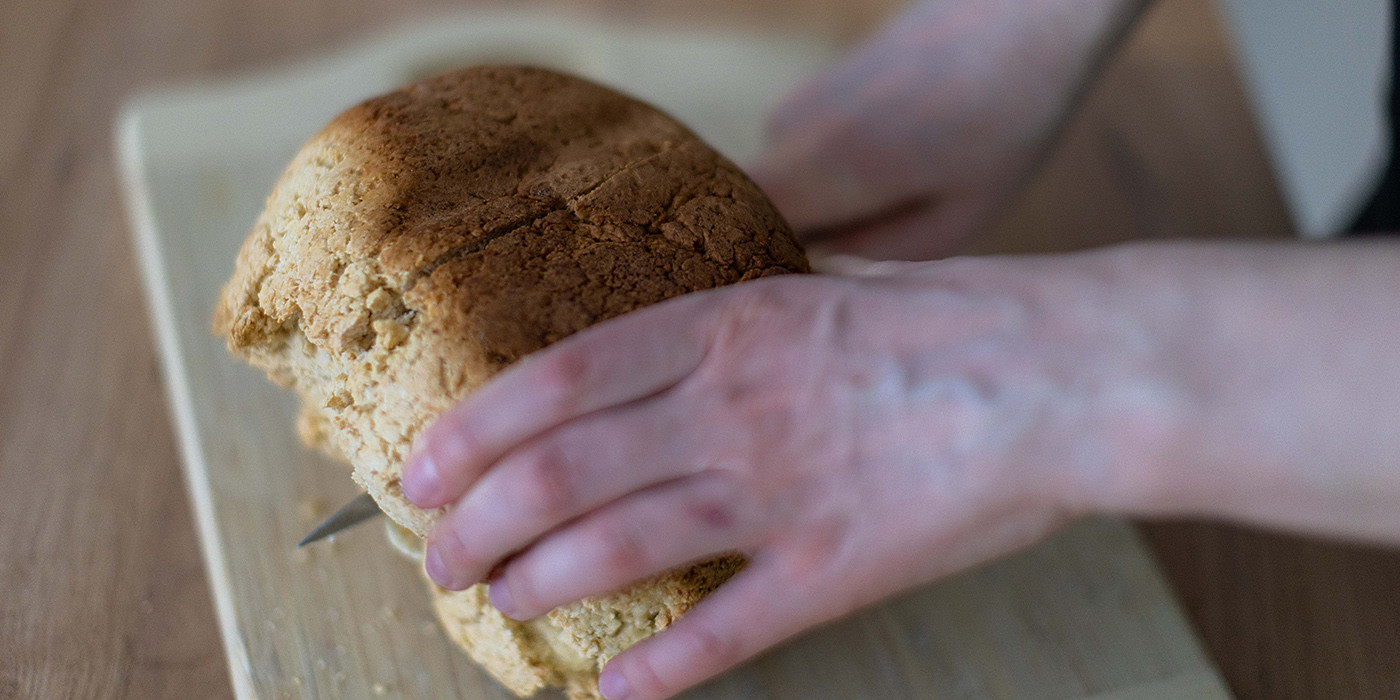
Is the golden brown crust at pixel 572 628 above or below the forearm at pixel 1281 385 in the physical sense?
below

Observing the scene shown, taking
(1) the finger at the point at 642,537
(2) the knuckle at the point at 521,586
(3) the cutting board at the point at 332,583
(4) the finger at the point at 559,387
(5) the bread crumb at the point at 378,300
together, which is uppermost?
(5) the bread crumb at the point at 378,300

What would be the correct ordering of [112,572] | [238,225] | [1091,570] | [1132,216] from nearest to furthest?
[112,572] < [1091,570] < [238,225] < [1132,216]

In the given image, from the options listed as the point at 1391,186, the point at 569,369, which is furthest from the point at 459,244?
the point at 1391,186

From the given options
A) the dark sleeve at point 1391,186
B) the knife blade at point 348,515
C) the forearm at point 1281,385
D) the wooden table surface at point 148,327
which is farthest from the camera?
the dark sleeve at point 1391,186

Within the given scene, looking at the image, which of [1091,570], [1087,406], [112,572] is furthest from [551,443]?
[1091,570]

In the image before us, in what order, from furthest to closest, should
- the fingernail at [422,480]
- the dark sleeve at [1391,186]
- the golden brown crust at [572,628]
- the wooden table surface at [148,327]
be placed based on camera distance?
the dark sleeve at [1391,186] → the wooden table surface at [148,327] → the golden brown crust at [572,628] → the fingernail at [422,480]

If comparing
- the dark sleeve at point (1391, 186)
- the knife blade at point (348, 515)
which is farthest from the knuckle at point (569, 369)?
the dark sleeve at point (1391, 186)

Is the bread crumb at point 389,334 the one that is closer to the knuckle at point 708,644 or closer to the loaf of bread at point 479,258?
the loaf of bread at point 479,258

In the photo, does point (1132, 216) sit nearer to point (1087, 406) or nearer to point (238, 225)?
point (1087, 406)
